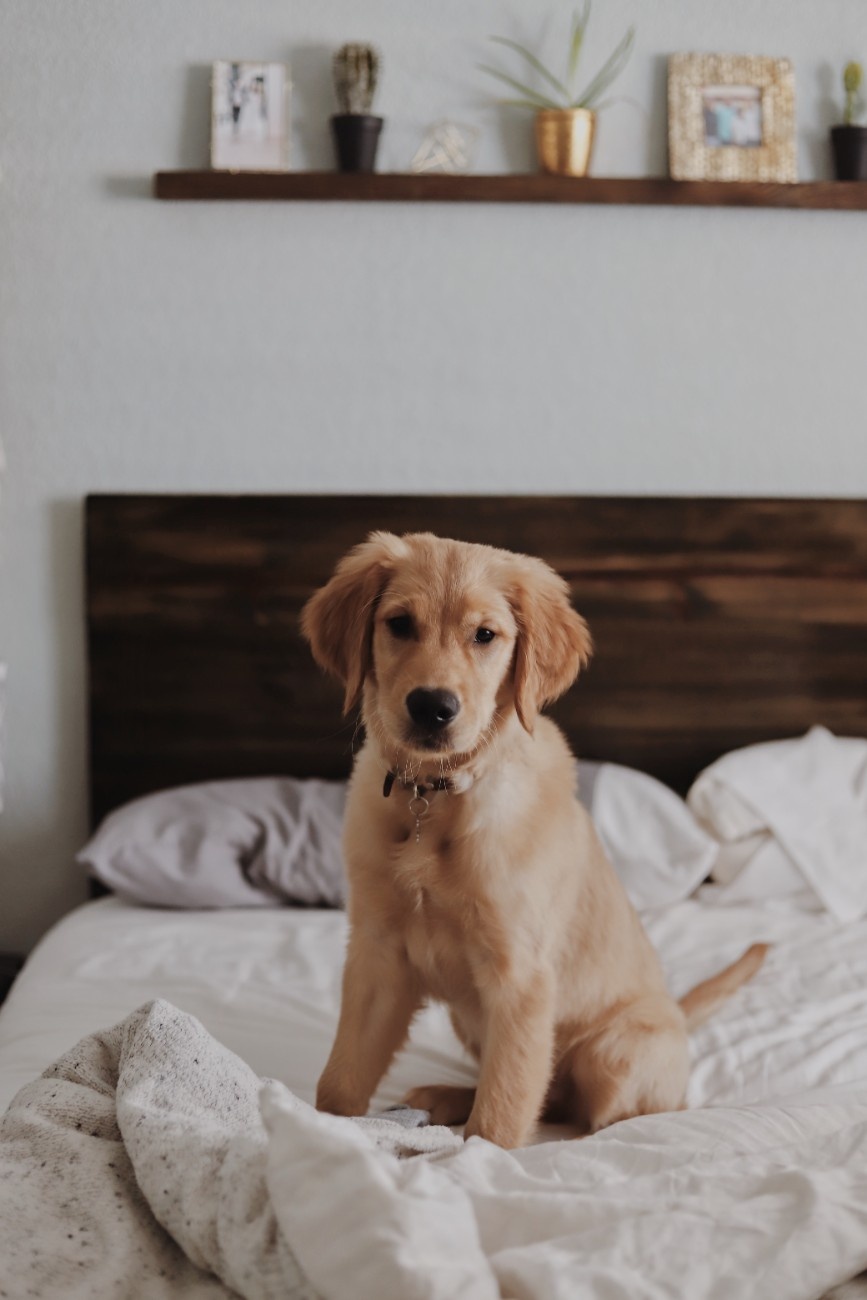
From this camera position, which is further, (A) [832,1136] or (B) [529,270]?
(B) [529,270]

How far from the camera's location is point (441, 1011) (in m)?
2.09

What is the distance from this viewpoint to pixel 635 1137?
4.23 ft

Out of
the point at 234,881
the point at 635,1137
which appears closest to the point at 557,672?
the point at 635,1137

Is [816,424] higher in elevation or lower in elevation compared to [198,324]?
lower

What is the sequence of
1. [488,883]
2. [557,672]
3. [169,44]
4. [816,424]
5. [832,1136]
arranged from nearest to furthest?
[832,1136] < [488,883] < [557,672] < [169,44] < [816,424]

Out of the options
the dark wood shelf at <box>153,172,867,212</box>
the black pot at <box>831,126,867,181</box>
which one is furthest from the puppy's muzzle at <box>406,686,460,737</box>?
the black pot at <box>831,126,867,181</box>

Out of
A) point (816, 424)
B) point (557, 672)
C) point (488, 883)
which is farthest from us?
point (816, 424)

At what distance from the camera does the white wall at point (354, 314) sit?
2.74 metres

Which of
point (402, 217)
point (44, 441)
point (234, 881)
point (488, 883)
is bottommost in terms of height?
point (234, 881)

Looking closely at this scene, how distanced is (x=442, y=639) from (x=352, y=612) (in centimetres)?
14

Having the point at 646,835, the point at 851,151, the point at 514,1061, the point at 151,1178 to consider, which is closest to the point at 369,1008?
the point at 514,1061

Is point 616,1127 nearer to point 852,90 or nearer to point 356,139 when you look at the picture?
point 356,139

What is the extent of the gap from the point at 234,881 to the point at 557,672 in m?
1.07

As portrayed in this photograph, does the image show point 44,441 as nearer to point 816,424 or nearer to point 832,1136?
point 816,424
